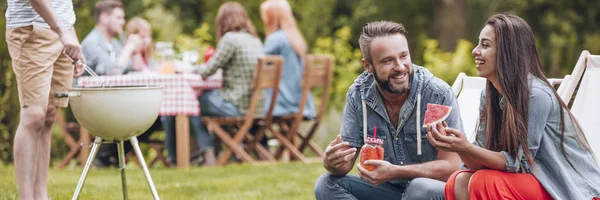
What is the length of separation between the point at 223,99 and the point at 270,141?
1453mm

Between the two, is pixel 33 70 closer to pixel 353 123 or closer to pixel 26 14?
pixel 26 14

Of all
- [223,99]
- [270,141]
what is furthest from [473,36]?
[223,99]

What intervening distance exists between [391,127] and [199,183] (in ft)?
10.1

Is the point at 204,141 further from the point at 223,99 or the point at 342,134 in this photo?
the point at 342,134

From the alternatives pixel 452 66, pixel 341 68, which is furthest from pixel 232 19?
pixel 452 66

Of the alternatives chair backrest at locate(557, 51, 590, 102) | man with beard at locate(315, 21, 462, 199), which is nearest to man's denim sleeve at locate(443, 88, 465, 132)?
man with beard at locate(315, 21, 462, 199)

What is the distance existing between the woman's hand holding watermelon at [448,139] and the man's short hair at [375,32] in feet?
1.88

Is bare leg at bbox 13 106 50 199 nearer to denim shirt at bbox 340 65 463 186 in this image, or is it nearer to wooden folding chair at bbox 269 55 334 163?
denim shirt at bbox 340 65 463 186

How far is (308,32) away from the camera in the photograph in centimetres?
1453

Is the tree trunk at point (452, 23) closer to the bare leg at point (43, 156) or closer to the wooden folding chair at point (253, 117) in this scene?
the wooden folding chair at point (253, 117)

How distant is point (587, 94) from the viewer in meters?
4.29

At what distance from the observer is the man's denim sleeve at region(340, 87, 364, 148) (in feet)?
13.0

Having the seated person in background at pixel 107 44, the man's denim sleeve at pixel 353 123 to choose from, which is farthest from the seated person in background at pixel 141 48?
the man's denim sleeve at pixel 353 123

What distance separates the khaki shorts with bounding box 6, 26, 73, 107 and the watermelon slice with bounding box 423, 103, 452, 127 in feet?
6.94
